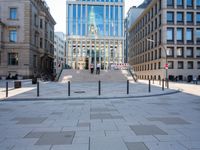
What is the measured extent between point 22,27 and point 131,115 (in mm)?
42922

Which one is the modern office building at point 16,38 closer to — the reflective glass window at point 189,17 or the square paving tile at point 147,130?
the reflective glass window at point 189,17

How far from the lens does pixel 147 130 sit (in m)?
6.48

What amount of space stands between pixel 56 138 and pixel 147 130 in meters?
2.64

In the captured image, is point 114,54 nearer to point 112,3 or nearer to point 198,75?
point 112,3

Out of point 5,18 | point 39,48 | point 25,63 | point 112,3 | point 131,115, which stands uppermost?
point 112,3

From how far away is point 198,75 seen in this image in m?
52.3

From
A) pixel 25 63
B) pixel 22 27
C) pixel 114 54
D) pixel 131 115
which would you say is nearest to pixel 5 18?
pixel 22 27

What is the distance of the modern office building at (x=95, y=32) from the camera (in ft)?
295

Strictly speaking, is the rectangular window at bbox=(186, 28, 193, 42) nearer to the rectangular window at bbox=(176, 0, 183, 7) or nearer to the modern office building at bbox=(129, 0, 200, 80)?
the modern office building at bbox=(129, 0, 200, 80)

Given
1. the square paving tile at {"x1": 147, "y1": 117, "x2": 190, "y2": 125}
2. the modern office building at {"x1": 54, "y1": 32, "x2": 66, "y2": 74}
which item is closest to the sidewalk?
the square paving tile at {"x1": 147, "y1": 117, "x2": 190, "y2": 125}

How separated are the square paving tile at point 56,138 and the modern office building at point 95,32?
274 ft

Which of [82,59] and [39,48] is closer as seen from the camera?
[39,48]

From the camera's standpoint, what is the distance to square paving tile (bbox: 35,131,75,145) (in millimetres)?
5328

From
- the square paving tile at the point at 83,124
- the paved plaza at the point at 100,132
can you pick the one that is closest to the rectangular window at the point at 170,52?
the paved plaza at the point at 100,132
